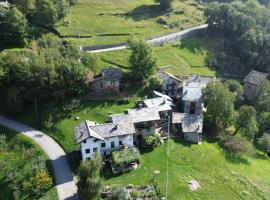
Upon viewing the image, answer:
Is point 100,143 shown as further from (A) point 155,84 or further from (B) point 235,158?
(B) point 235,158

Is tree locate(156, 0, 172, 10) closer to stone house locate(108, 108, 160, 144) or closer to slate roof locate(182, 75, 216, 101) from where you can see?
slate roof locate(182, 75, 216, 101)

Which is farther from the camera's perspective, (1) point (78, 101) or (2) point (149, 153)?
(1) point (78, 101)

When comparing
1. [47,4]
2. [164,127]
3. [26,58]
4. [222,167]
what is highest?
[47,4]

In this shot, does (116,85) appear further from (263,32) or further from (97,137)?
(263,32)

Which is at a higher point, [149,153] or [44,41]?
[44,41]

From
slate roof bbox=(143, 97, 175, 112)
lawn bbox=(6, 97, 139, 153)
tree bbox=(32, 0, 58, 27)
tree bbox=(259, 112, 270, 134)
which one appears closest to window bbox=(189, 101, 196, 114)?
slate roof bbox=(143, 97, 175, 112)

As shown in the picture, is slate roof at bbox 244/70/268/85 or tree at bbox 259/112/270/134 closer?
tree at bbox 259/112/270/134

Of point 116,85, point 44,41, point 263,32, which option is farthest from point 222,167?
point 263,32
